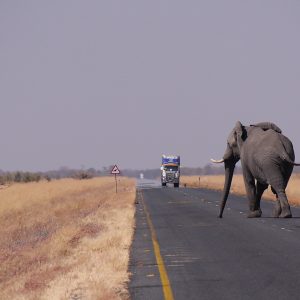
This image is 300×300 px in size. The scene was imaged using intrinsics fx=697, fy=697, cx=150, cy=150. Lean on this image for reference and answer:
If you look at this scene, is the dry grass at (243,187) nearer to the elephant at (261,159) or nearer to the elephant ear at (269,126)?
the elephant at (261,159)

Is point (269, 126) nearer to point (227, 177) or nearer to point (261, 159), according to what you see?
point (261, 159)

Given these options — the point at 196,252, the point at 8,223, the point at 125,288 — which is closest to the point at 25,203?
the point at 8,223

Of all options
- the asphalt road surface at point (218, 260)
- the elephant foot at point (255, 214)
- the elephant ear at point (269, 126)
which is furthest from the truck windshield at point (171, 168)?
the asphalt road surface at point (218, 260)

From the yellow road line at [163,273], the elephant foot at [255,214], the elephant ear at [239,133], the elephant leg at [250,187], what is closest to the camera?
the yellow road line at [163,273]

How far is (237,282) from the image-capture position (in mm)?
10664

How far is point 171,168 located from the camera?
8450 centimetres

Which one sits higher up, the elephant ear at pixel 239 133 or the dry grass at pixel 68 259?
the elephant ear at pixel 239 133

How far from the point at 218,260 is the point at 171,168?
70.9m

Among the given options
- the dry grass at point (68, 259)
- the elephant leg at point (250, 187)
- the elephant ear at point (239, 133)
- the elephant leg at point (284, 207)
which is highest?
the elephant ear at point (239, 133)

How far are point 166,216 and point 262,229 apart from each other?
30.1 ft

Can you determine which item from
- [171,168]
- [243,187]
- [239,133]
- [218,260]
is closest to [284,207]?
[239,133]

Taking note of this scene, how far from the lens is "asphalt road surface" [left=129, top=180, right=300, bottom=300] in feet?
33.0

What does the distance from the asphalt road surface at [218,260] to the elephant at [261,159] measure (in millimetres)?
963

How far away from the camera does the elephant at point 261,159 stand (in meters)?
22.1
